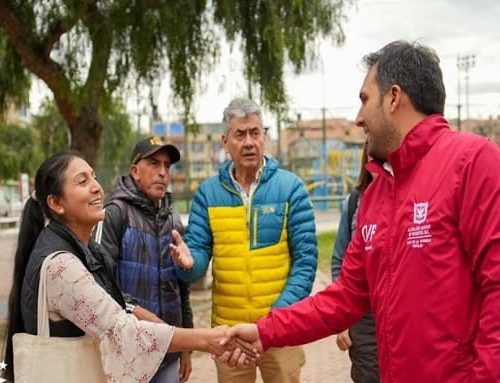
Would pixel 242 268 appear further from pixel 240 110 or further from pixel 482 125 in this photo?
pixel 482 125

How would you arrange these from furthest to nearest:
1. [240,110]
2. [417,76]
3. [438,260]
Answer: [240,110] → [417,76] → [438,260]

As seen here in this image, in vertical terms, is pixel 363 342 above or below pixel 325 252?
above

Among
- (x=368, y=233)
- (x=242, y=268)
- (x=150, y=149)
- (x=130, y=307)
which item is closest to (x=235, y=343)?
(x=130, y=307)

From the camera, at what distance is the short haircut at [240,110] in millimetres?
3787

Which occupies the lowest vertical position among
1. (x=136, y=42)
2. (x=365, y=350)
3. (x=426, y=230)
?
(x=365, y=350)

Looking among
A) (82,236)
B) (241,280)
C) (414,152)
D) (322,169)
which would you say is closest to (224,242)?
(241,280)

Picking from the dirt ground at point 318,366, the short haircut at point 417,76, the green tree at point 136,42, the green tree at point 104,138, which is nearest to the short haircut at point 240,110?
the short haircut at point 417,76

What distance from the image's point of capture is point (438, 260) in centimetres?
210

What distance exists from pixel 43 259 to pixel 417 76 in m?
1.38

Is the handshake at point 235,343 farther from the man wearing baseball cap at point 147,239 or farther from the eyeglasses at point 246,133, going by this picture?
the eyeglasses at point 246,133

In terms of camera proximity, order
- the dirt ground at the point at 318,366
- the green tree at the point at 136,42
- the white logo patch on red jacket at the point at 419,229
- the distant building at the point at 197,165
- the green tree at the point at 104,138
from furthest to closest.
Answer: the distant building at the point at 197,165 → the green tree at the point at 104,138 → the green tree at the point at 136,42 → the dirt ground at the point at 318,366 → the white logo patch on red jacket at the point at 419,229

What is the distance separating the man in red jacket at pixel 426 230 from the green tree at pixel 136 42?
21.1 ft

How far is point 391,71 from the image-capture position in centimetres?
229

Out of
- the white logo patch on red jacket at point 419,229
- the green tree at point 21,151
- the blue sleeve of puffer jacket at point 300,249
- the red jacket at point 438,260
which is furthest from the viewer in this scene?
the green tree at point 21,151
